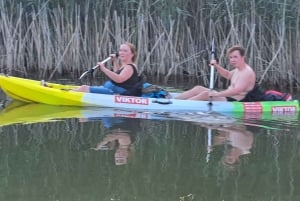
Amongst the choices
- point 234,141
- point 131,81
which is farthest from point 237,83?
point 234,141

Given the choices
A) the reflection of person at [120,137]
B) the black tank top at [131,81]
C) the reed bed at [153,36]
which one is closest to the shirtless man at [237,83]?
the black tank top at [131,81]

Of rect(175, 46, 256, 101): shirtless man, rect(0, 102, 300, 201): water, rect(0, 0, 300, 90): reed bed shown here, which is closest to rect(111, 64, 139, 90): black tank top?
rect(0, 102, 300, 201): water

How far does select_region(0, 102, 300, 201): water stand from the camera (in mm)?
4484

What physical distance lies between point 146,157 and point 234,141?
3.82ft

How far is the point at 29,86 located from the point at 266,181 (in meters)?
4.44

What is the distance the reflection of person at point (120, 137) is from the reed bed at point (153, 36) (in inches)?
124

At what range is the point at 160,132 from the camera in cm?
679

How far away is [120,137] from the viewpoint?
20.9 feet

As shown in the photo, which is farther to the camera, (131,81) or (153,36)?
(153,36)

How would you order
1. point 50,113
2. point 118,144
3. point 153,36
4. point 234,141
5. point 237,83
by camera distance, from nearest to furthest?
point 118,144 < point 234,141 < point 50,113 < point 237,83 < point 153,36

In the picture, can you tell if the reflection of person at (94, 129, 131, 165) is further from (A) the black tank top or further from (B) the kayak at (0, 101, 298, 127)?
(A) the black tank top

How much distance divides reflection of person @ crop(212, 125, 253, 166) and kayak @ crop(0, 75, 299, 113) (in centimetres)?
98

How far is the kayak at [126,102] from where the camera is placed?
8.16m

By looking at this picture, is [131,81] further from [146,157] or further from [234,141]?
[146,157]
